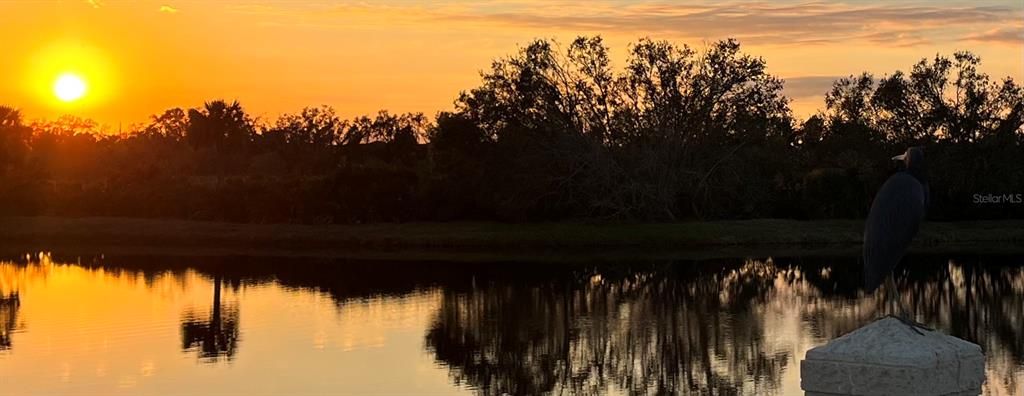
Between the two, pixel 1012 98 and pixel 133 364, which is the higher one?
pixel 1012 98

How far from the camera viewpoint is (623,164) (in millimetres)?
66500

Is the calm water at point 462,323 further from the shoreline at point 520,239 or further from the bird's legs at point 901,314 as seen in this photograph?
the bird's legs at point 901,314

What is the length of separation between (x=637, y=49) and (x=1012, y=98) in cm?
2162

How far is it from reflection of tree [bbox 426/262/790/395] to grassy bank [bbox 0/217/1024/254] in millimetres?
16711

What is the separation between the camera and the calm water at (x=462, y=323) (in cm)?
2441

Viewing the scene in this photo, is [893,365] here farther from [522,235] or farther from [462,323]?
[522,235]

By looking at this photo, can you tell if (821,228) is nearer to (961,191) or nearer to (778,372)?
(961,191)

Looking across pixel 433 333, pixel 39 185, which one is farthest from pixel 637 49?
pixel 433 333

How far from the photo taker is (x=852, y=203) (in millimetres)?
66500

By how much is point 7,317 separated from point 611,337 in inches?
635

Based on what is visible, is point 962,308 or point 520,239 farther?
point 520,239

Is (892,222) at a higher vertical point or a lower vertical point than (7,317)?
higher

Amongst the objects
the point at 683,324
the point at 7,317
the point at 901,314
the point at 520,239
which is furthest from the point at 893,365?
the point at 520,239

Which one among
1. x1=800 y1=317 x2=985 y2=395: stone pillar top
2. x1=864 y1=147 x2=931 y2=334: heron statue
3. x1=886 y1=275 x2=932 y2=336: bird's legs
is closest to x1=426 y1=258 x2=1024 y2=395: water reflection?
x1=886 y1=275 x2=932 y2=336: bird's legs
